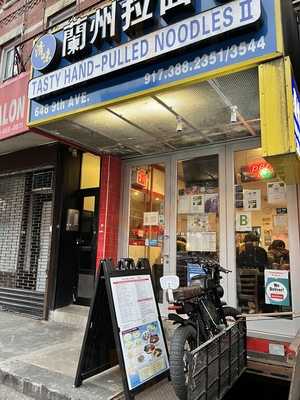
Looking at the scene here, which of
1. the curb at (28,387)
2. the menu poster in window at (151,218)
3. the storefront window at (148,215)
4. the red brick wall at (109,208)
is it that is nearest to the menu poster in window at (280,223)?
the storefront window at (148,215)

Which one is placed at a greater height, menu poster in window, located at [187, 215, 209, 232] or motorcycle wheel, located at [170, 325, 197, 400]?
menu poster in window, located at [187, 215, 209, 232]

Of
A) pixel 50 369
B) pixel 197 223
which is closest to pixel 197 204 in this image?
pixel 197 223

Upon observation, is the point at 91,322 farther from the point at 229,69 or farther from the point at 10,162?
the point at 10,162

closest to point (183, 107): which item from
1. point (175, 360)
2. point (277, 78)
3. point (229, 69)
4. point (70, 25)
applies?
point (229, 69)

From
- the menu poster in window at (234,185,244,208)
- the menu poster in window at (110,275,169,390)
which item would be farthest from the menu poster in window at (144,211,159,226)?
the menu poster in window at (110,275,169,390)

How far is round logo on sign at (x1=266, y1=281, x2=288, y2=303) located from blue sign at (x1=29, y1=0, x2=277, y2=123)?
296 cm

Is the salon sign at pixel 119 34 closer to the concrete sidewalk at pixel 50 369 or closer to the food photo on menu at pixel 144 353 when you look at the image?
the food photo on menu at pixel 144 353

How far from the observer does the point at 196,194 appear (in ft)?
Answer: 18.6

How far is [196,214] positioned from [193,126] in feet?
4.96

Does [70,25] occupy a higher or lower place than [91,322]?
higher

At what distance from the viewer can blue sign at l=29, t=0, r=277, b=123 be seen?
134 inches

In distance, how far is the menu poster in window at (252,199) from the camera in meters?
5.03

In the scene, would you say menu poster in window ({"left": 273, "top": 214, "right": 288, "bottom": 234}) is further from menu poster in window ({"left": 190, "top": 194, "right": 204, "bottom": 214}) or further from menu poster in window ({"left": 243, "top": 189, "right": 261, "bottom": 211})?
menu poster in window ({"left": 190, "top": 194, "right": 204, "bottom": 214})

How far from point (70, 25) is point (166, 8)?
1553 mm
